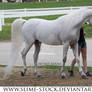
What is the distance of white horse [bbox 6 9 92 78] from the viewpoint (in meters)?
9.26

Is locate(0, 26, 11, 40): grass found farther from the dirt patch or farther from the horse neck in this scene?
the horse neck

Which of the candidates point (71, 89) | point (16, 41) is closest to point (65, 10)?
point (16, 41)

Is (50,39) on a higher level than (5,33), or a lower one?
higher

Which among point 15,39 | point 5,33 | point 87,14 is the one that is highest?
point 87,14

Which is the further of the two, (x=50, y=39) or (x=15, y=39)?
(x=15, y=39)

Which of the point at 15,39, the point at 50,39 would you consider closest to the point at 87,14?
the point at 50,39

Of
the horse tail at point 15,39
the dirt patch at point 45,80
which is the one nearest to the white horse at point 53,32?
the horse tail at point 15,39

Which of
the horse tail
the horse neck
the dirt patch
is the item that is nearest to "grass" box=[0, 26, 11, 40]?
the dirt patch

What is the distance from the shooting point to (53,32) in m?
9.49

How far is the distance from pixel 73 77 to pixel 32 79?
106 cm

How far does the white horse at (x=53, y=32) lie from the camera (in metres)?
9.26

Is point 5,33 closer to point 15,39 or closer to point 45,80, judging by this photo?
point 15,39

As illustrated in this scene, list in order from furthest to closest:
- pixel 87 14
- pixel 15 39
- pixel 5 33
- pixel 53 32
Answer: pixel 5 33 → pixel 15 39 → pixel 53 32 → pixel 87 14

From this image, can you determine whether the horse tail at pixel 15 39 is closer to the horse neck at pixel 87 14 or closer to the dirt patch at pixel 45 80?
the dirt patch at pixel 45 80
